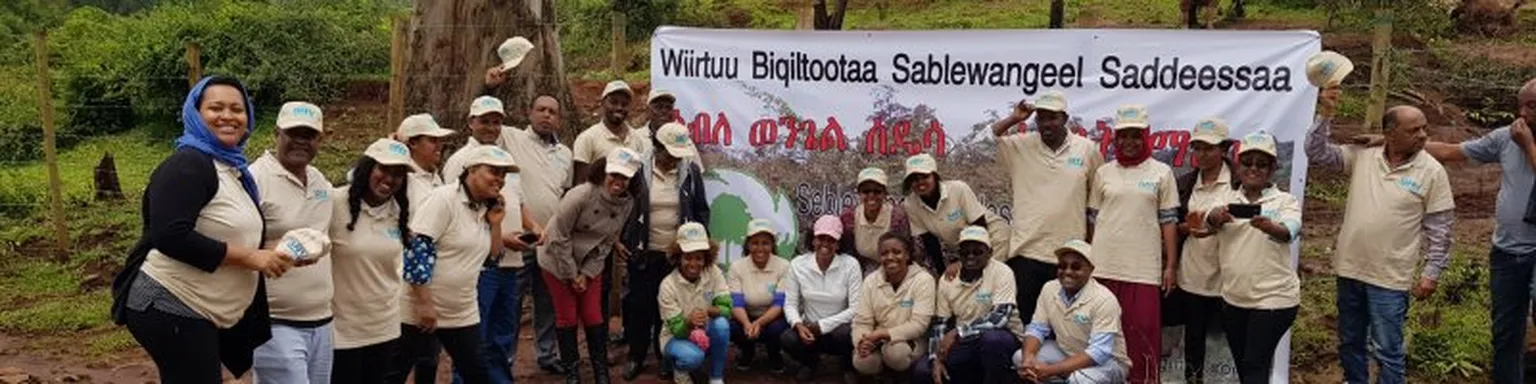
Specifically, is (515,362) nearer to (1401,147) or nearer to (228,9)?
(1401,147)

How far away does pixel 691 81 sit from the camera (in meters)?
6.81

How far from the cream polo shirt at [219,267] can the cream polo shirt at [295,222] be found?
166 mm

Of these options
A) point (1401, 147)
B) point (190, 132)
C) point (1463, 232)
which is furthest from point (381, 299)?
point (1463, 232)

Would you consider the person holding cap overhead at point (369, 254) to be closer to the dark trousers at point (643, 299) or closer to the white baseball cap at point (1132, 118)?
the dark trousers at point (643, 299)

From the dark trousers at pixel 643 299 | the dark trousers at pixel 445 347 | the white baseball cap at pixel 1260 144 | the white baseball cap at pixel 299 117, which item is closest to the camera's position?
the white baseball cap at pixel 299 117

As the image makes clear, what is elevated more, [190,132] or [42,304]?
[190,132]

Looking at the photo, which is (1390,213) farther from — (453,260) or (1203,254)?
(453,260)

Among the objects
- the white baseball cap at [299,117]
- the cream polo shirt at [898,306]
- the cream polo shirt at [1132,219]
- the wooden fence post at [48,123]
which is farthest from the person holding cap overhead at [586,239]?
the wooden fence post at [48,123]

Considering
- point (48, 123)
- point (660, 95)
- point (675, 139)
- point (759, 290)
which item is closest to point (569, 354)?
point (759, 290)

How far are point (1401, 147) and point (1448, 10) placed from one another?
1217 cm

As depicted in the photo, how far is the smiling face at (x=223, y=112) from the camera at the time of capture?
3.36m

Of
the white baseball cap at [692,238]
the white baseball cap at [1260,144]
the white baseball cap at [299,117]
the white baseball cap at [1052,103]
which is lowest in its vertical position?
the white baseball cap at [692,238]

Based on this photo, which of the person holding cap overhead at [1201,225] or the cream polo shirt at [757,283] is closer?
the person holding cap overhead at [1201,225]

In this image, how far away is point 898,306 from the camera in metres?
5.80
